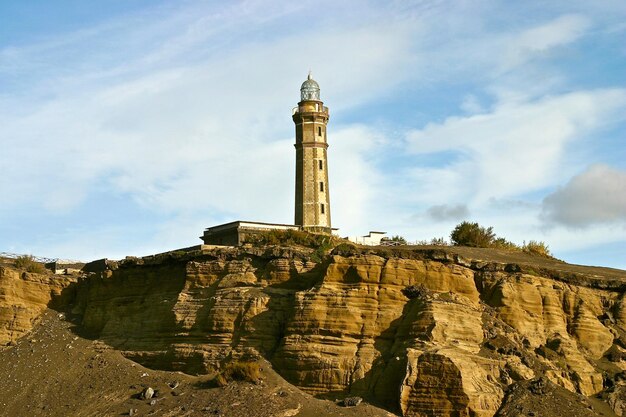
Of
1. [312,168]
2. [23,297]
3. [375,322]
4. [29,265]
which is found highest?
[312,168]

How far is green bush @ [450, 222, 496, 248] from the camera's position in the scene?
221 ft

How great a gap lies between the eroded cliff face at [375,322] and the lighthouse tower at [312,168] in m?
13.1

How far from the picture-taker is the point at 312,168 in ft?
225

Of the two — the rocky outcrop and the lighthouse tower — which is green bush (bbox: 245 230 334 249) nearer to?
the lighthouse tower

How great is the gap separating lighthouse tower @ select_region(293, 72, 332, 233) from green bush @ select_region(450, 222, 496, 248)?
626cm

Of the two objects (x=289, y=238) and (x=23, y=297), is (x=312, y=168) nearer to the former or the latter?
(x=289, y=238)

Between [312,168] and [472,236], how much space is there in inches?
333

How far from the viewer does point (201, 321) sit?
5178cm

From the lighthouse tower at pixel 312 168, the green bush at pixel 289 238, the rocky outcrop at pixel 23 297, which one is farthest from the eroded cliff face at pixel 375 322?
the lighthouse tower at pixel 312 168

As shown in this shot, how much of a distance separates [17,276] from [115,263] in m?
4.14

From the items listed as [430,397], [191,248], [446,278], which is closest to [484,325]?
[446,278]

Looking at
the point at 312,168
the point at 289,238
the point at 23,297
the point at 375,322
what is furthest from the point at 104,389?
the point at 312,168

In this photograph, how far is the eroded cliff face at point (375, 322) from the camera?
47500 mm

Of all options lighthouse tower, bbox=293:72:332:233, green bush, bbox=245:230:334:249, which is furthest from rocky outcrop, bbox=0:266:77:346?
lighthouse tower, bbox=293:72:332:233
